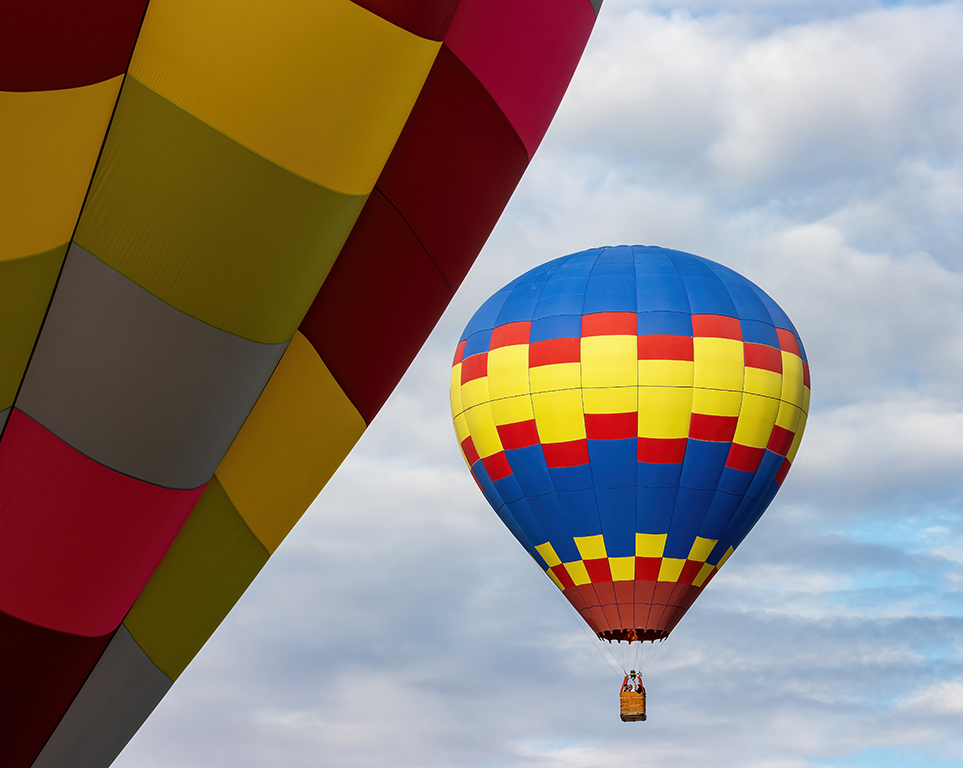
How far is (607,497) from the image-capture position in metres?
13.6

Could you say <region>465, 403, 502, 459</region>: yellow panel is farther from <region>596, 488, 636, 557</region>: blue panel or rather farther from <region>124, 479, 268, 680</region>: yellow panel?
<region>124, 479, 268, 680</region>: yellow panel

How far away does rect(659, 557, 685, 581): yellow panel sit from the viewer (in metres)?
13.8

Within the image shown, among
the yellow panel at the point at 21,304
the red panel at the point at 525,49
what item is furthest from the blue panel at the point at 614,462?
the yellow panel at the point at 21,304

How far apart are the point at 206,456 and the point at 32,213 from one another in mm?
847

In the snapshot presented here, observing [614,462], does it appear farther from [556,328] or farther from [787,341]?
[787,341]

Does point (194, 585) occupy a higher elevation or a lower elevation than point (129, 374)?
lower

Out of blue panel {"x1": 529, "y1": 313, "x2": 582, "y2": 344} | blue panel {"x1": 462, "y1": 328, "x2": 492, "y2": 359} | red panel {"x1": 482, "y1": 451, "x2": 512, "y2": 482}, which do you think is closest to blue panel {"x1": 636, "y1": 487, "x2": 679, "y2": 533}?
red panel {"x1": 482, "y1": 451, "x2": 512, "y2": 482}

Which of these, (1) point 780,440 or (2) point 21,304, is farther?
(1) point 780,440

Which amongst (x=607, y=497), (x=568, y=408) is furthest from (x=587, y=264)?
(x=607, y=497)

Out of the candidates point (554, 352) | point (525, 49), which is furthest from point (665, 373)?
point (525, 49)

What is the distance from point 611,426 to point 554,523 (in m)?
1.44

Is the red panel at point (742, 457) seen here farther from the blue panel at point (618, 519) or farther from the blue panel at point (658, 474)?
the blue panel at point (618, 519)

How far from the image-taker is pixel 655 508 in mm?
13578

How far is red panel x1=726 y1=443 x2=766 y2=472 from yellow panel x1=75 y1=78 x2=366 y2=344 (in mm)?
11146
